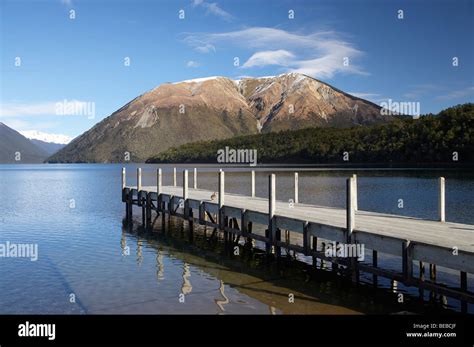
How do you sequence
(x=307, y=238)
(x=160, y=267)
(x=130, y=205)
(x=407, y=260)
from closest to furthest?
1. (x=407, y=260)
2. (x=307, y=238)
3. (x=160, y=267)
4. (x=130, y=205)

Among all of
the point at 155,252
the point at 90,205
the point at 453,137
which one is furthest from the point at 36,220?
the point at 453,137

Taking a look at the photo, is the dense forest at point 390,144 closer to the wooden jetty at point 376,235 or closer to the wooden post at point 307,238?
the wooden jetty at point 376,235

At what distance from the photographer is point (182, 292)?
14.2 metres

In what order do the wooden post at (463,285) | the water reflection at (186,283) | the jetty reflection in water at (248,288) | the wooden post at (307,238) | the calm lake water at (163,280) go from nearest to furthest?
the wooden post at (463,285) → the jetty reflection in water at (248,288) → the calm lake water at (163,280) → the water reflection at (186,283) → the wooden post at (307,238)

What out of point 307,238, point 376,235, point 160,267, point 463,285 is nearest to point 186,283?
point 160,267

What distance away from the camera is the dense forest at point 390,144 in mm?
86438

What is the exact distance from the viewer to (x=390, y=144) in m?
102

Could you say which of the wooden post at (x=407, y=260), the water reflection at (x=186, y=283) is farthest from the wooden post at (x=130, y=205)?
the wooden post at (x=407, y=260)

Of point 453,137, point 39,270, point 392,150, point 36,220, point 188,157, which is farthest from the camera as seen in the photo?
point 188,157

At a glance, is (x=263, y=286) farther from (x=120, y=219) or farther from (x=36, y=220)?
(x=36, y=220)

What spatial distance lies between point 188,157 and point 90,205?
470 feet

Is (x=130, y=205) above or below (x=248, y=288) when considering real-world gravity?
above

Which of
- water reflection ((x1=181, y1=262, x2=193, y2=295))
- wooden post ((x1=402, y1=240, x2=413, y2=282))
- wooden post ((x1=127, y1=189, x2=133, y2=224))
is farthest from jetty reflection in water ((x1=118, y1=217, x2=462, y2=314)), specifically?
wooden post ((x1=127, y1=189, x2=133, y2=224))

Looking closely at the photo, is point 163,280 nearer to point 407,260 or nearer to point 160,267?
point 160,267
